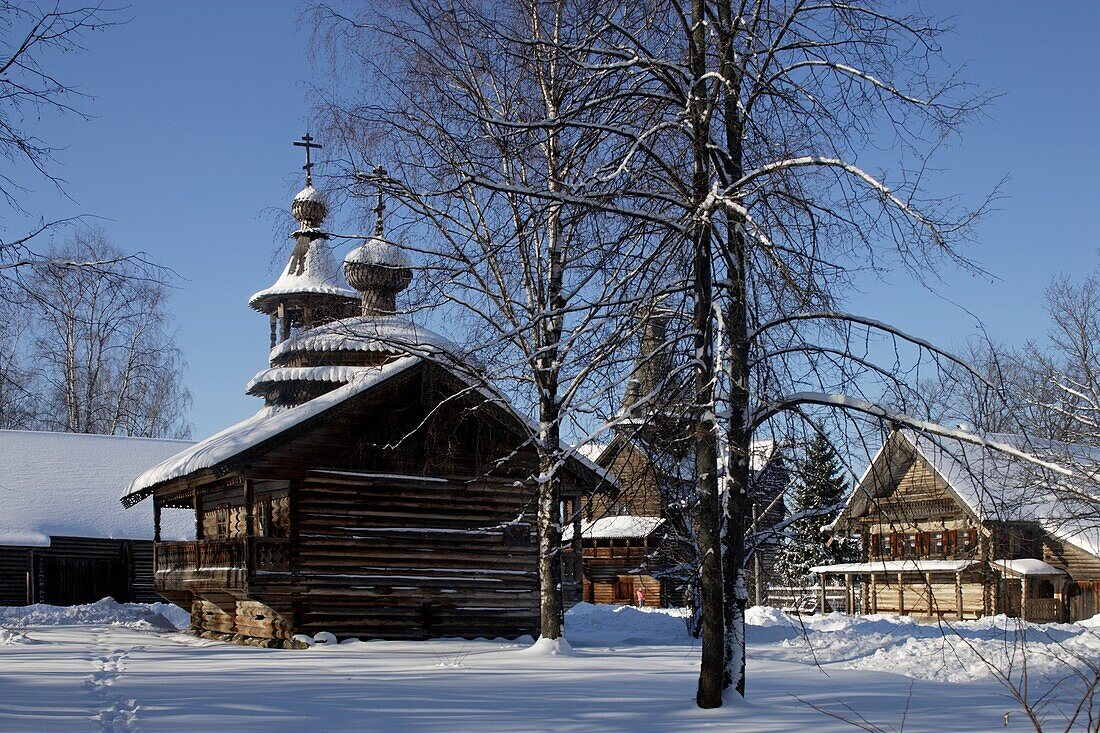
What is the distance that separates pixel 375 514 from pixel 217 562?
3902 mm

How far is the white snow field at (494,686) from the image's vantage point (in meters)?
11.7

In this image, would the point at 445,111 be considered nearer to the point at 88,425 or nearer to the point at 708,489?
the point at 708,489

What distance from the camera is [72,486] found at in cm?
3934

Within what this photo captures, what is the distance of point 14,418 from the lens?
55.0 meters

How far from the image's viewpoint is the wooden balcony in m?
22.3

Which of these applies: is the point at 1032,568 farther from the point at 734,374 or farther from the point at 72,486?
the point at 734,374

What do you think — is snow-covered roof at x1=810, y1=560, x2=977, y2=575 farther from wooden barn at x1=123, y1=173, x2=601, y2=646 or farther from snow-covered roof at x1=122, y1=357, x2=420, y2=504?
snow-covered roof at x1=122, y1=357, x2=420, y2=504

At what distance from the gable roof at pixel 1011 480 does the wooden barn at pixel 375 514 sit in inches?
284

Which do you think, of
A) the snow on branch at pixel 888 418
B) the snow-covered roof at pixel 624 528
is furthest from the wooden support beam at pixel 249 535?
the snow-covered roof at pixel 624 528

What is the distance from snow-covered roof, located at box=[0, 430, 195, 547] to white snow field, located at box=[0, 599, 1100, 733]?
12.0 meters

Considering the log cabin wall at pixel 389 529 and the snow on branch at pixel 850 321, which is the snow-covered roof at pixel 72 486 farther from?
the snow on branch at pixel 850 321

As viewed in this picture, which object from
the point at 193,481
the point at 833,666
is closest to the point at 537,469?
the point at 833,666

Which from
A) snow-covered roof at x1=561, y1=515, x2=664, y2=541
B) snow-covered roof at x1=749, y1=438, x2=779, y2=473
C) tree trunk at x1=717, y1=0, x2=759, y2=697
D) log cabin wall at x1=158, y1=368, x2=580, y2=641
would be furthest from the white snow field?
snow-covered roof at x1=561, y1=515, x2=664, y2=541

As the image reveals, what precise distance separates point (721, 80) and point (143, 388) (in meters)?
49.5
